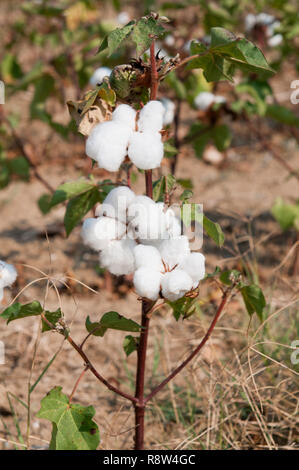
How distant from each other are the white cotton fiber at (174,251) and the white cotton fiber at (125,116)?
7.1 inches

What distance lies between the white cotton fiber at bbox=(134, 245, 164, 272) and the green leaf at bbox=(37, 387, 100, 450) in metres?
0.29

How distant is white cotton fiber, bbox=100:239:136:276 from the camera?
0.87 m

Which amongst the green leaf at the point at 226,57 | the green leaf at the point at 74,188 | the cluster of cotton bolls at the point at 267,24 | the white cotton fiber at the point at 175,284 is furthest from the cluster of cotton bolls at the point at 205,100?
the white cotton fiber at the point at 175,284

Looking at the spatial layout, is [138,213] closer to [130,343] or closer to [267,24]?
[130,343]

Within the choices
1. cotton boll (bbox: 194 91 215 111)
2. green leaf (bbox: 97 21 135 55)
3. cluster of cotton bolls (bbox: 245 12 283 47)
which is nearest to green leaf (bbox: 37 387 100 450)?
green leaf (bbox: 97 21 135 55)

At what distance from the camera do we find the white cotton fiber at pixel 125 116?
0.85m

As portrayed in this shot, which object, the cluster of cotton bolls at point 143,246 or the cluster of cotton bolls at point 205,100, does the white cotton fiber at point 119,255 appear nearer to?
the cluster of cotton bolls at point 143,246

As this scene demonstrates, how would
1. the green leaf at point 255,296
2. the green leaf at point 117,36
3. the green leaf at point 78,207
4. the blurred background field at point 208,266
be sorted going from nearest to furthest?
the green leaf at point 117,36
the green leaf at point 255,296
the green leaf at point 78,207
the blurred background field at point 208,266

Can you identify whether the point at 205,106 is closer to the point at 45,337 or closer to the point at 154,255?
the point at 45,337

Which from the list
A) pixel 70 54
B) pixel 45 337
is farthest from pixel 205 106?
pixel 45 337

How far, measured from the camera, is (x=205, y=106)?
6.38 ft

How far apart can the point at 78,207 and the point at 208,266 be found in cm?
106

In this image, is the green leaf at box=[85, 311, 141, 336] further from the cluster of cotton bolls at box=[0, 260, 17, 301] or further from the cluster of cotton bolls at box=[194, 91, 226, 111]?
the cluster of cotton bolls at box=[194, 91, 226, 111]
